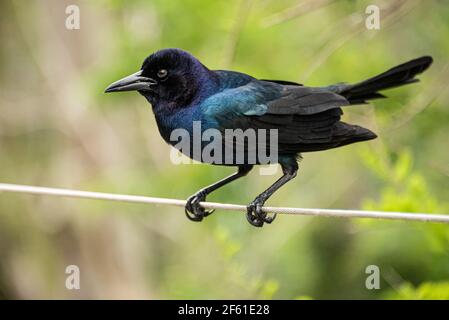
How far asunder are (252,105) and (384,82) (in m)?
0.70

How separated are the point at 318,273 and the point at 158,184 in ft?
5.09

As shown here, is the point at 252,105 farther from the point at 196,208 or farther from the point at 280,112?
the point at 196,208

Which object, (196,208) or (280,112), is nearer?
(280,112)

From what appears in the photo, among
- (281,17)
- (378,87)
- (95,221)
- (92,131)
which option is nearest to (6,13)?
(92,131)

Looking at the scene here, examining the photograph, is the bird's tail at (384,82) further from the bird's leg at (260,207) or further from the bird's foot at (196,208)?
the bird's foot at (196,208)

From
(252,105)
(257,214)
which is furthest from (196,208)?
(252,105)

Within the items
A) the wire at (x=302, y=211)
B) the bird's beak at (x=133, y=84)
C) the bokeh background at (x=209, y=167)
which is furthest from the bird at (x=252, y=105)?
the bokeh background at (x=209, y=167)

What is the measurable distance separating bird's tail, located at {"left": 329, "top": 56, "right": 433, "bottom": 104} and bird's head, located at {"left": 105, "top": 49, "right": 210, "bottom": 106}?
782 millimetres

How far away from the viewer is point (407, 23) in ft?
21.8

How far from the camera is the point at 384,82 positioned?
14.1 ft

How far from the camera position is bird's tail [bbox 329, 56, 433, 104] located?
4.11 meters

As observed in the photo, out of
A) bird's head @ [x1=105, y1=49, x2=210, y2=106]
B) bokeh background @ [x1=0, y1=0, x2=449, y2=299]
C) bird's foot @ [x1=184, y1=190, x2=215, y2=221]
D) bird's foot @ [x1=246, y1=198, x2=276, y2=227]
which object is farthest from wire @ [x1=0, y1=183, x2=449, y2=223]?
bokeh background @ [x1=0, y1=0, x2=449, y2=299]

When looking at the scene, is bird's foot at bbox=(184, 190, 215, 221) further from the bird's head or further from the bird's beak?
the bird's beak
